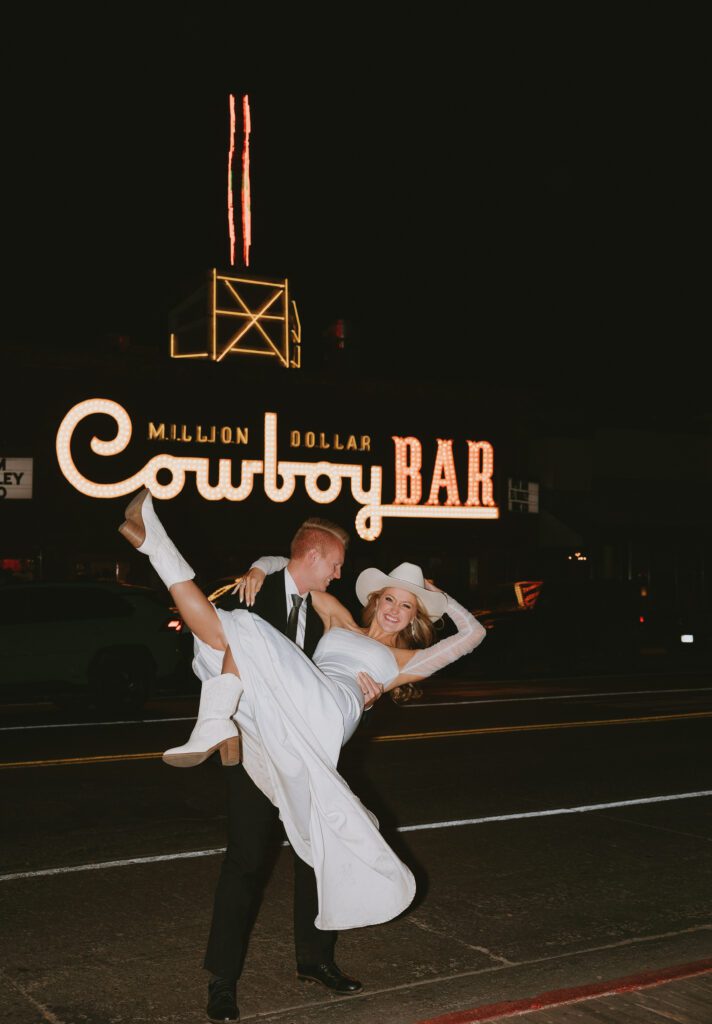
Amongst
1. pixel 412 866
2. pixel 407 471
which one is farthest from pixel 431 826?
pixel 407 471

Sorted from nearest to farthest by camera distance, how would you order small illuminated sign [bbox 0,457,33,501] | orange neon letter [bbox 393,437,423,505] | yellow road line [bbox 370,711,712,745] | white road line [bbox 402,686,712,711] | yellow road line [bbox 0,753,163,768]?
yellow road line [bbox 0,753,163,768] → yellow road line [bbox 370,711,712,745] → white road line [bbox 402,686,712,711] → small illuminated sign [bbox 0,457,33,501] → orange neon letter [bbox 393,437,423,505]

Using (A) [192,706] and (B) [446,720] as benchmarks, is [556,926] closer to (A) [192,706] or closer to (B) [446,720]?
(B) [446,720]

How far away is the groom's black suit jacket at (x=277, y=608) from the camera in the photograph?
16.0 ft

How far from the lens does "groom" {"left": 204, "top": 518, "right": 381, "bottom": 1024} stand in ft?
14.7

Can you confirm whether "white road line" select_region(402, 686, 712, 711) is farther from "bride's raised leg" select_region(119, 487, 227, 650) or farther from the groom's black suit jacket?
"bride's raised leg" select_region(119, 487, 227, 650)

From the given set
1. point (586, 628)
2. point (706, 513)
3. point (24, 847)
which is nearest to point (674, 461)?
point (706, 513)

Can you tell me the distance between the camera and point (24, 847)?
7.62 meters

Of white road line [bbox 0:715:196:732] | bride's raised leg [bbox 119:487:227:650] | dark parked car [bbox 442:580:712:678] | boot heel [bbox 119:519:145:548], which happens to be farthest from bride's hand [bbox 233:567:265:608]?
dark parked car [bbox 442:580:712:678]

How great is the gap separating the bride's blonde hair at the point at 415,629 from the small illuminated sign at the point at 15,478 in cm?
2193

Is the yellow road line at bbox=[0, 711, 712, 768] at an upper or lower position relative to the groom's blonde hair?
lower

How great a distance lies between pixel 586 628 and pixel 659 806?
15.7 m

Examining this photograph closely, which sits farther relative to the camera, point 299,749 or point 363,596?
point 363,596

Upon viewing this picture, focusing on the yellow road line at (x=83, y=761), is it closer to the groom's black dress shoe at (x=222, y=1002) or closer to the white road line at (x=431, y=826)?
the white road line at (x=431, y=826)

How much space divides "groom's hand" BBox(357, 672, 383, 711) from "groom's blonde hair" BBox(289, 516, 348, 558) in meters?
0.54
